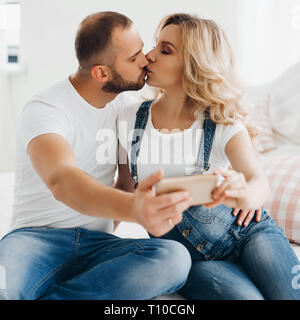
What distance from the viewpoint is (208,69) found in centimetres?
119

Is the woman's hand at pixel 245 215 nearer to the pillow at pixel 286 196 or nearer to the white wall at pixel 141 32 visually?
the pillow at pixel 286 196

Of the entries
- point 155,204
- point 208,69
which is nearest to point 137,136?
point 208,69

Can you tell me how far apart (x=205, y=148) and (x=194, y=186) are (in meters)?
0.36

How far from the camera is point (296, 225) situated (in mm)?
1323

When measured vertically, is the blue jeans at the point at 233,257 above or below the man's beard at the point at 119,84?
below

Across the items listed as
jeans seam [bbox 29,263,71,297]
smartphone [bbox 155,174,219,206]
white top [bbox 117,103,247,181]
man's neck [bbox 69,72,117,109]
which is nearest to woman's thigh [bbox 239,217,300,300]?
white top [bbox 117,103,247,181]

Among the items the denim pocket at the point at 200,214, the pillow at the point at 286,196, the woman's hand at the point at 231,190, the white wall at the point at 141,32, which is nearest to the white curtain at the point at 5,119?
the white wall at the point at 141,32

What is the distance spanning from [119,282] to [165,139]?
0.42 metres

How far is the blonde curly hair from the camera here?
1188 millimetres

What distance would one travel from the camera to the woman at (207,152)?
3.37 feet

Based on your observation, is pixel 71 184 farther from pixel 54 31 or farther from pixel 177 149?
pixel 54 31

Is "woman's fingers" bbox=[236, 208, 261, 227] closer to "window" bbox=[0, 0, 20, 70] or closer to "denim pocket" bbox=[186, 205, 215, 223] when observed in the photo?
"denim pocket" bbox=[186, 205, 215, 223]
